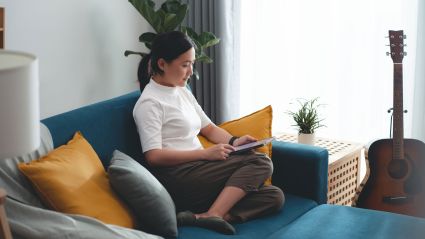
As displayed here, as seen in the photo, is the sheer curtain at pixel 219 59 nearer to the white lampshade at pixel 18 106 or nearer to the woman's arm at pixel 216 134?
the woman's arm at pixel 216 134

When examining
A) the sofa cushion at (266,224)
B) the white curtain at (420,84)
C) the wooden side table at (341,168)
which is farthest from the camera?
the white curtain at (420,84)

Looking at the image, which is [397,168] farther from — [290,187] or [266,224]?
[266,224]

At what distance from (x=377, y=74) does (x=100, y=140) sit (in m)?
1.81

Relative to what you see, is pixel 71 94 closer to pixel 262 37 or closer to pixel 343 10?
pixel 262 37

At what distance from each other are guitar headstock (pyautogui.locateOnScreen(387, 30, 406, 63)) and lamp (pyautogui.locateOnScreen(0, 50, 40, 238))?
1.94m

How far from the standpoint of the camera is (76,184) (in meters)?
2.01

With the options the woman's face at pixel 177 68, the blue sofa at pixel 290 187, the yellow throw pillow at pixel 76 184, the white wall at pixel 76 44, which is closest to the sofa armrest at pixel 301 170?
the blue sofa at pixel 290 187

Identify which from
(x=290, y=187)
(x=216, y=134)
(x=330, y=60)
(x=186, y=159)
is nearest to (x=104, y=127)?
(x=186, y=159)

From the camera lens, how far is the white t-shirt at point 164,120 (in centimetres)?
243

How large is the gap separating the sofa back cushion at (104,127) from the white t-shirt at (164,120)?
0.24 feet

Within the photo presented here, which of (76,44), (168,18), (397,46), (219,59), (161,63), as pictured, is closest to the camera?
(161,63)

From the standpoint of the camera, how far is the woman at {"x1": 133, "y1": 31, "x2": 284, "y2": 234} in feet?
7.95

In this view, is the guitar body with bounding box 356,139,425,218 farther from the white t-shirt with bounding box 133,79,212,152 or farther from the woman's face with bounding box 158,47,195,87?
the woman's face with bounding box 158,47,195,87

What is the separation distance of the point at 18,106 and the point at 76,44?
7.38ft
